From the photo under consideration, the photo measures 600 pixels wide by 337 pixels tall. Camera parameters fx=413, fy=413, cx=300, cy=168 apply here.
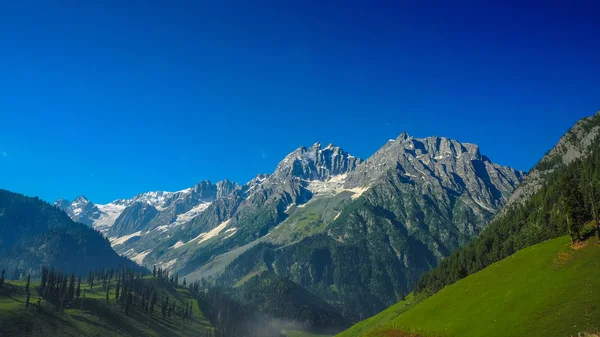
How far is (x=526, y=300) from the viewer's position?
73312mm

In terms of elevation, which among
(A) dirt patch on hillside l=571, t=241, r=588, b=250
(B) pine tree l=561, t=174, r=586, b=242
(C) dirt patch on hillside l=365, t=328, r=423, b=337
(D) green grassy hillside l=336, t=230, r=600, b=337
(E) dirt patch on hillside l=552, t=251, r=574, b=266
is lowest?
(C) dirt patch on hillside l=365, t=328, r=423, b=337

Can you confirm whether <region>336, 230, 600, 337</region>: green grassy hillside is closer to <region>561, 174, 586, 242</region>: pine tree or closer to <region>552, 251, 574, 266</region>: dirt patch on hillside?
<region>552, 251, 574, 266</region>: dirt patch on hillside

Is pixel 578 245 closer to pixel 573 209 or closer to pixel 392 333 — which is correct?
pixel 573 209

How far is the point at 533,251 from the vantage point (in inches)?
3819

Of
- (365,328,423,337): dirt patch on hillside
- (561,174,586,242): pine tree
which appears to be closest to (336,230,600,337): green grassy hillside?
(365,328,423,337): dirt patch on hillside

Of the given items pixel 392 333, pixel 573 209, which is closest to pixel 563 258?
pixel 573 209

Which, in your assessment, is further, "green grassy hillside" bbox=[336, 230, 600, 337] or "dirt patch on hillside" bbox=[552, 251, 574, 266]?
"dirt patch on hillside" bbox=[552, 251, 574, 266]

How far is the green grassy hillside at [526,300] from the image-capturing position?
62.9m

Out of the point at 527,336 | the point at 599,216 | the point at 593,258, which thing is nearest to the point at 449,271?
the point at 599,216

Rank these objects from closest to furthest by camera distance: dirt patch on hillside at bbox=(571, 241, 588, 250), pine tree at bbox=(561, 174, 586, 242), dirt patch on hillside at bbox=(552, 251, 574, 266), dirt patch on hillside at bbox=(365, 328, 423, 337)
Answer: dirt patch on hillside at bbox=(552, 251, 574, 266), dirt patch on hillside at bbox=(571, 241, 588, 250), dirt patch on hillside at bbox=(365, 328, 423, 337), pine tree at bbox=(561, 174, 586, 242)

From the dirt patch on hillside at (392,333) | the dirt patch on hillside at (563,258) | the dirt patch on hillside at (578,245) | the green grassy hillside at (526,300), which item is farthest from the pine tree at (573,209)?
the dirt patch on hillside at (392,333)

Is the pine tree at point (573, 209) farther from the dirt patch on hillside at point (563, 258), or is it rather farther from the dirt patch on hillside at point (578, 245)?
the dirt patch on hillside at point (563, 258)

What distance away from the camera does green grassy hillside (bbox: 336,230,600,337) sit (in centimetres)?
6288

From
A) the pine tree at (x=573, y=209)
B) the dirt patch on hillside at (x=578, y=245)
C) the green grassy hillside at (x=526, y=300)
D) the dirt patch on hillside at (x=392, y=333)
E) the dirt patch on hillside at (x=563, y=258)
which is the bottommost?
the dirt patch on hillside at (x=392, y=333)
